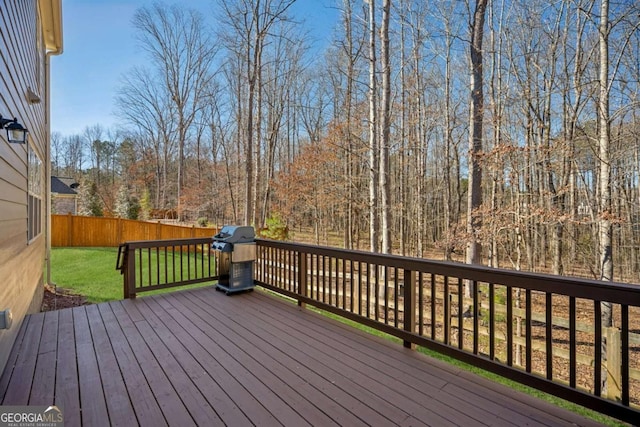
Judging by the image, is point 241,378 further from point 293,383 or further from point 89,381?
point 89,381

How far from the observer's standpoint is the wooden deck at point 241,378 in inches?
76.5

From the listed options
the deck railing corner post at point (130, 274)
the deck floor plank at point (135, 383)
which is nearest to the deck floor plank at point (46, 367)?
the deck floor plank at point (135, 383)

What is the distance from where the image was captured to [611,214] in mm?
5152

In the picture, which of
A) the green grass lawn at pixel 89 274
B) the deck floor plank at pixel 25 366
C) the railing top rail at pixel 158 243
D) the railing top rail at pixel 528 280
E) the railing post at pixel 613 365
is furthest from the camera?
the green grass lawn at pixel 89 274

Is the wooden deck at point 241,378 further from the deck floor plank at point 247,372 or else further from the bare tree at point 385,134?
the bare tree at point 385,134

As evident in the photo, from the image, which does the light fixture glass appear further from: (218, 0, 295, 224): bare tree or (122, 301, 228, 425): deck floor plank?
(218, 0, 295, 224): bare tree

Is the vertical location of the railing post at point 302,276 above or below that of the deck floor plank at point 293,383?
above

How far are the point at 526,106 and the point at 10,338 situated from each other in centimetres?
1068

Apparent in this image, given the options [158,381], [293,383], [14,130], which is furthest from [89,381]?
[14,130]

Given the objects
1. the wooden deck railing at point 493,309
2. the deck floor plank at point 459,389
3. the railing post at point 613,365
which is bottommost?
the railing post at point 613,365

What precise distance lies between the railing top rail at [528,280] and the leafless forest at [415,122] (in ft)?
13.1

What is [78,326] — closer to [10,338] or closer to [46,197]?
[10,338]

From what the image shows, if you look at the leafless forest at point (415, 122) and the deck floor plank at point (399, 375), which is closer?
the deck floor plank at point (399, 375)

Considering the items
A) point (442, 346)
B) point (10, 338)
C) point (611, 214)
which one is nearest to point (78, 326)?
point (10, 338)
